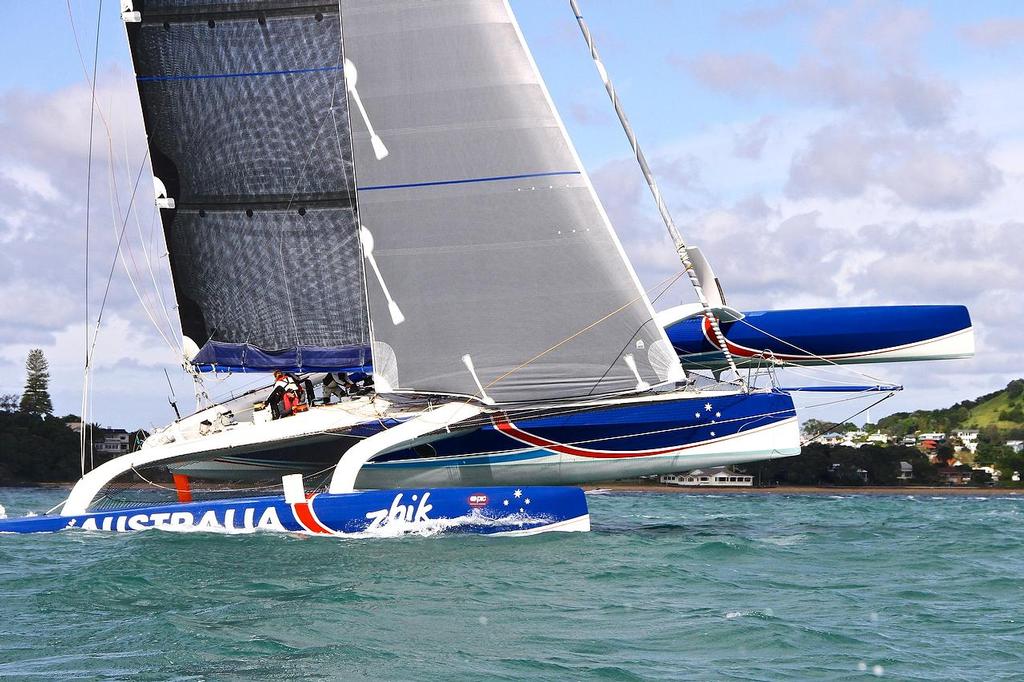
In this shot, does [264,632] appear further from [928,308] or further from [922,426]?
[922,426]

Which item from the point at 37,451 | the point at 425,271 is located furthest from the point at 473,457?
the point at 37,451

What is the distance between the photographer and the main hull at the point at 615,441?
16.4m

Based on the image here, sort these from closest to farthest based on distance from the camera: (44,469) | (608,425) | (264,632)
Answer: (264,632) < (608,425) < (44,469)

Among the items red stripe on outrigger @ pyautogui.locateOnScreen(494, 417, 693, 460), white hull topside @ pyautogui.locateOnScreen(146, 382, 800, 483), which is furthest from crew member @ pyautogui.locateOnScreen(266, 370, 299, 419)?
red stripe on outrigger @ pyautogui.locateOnScreen(494, 417, 693, 460)

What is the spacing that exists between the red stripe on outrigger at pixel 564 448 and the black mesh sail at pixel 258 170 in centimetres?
371

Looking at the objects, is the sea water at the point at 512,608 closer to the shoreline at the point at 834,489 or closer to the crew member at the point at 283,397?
the crew member at the point at 283,397

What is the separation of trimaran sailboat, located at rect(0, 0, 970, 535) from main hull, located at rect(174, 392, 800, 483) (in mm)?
31

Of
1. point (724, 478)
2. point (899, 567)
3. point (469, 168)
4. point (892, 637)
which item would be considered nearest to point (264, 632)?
point (892, 637)

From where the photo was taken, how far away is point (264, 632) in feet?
27.8

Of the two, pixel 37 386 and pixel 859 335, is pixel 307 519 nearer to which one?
pixel 859 335

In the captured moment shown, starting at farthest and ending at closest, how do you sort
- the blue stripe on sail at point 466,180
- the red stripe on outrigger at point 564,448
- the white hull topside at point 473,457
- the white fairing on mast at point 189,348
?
the white fairing on mast at point 189,348
the red stripe on outrigger at point 564,448
the white hull topside at point 473,457
the blue stripe on sail at point 466,180

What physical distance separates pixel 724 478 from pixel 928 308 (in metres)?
49.3

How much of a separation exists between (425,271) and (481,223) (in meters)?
1.01

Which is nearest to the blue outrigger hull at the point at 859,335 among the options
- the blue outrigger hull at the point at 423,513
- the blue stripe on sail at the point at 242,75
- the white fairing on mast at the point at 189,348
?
the blue outrigger hull at the point at 423,513
